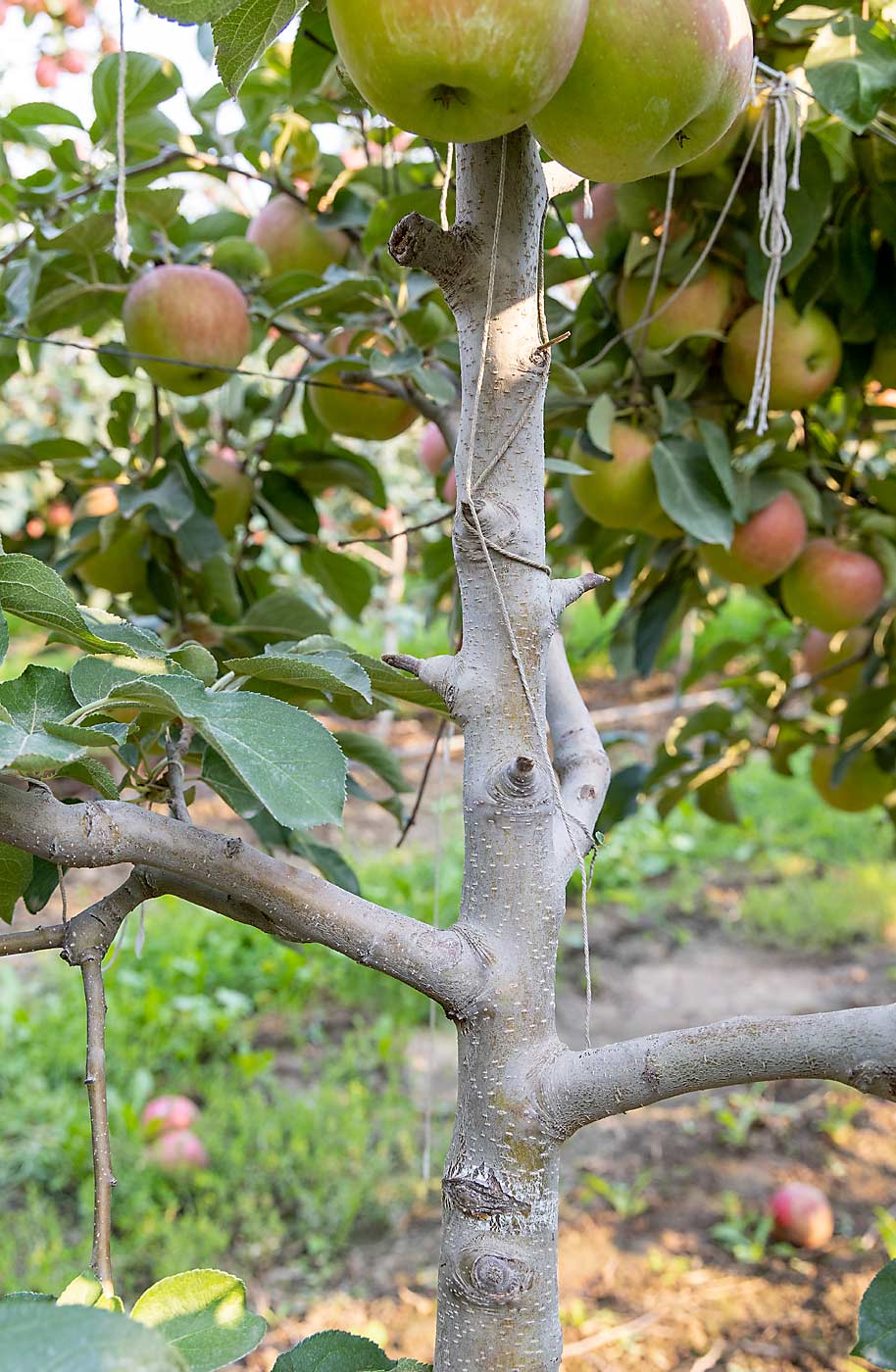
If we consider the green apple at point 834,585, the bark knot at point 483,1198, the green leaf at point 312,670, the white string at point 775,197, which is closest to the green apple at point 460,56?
the green leaf at point 312,670

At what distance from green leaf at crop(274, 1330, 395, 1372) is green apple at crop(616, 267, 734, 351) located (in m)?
0.92

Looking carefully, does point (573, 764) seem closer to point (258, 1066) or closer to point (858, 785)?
point (858, 785)

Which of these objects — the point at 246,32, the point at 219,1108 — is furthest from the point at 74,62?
the point at 246,32

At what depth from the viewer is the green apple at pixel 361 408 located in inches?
48.9

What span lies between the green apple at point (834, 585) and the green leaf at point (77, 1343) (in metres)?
1.22

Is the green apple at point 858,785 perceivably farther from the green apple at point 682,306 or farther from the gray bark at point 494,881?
the gray bark at point 494,881

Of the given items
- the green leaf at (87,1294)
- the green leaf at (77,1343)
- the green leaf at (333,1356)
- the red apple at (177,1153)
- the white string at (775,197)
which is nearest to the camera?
the green leaf at (77,1343)

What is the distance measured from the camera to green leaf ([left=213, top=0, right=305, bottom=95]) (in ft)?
1.70

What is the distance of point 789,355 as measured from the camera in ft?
3.89

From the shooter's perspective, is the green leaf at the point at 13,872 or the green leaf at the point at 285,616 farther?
the green leaf at the point at 285,616

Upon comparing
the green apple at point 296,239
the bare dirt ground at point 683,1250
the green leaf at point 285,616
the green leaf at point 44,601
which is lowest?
the bare dirt ground at point 683,1250

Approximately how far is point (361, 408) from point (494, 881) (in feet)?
Answer: 2.66

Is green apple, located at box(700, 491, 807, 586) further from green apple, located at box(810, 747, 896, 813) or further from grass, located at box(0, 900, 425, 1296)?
grass, located at box(0, 900, 425, 1296)

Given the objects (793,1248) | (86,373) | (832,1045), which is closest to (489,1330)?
(832,1045)
